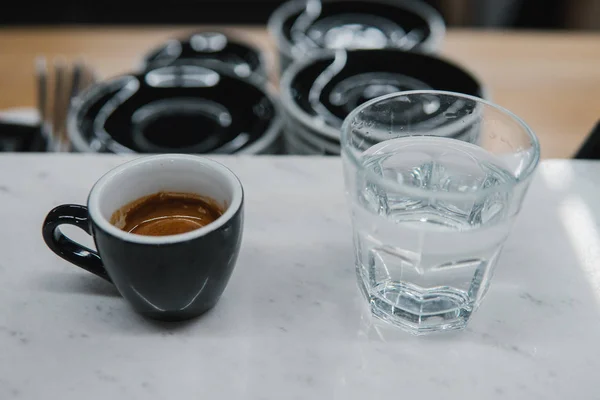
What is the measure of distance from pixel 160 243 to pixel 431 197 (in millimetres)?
173

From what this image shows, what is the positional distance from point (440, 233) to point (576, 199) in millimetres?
239

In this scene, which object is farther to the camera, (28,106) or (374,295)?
(28,106)

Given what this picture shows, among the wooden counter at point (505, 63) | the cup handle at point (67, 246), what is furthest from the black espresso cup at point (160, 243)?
the wooden counter at point (505, 63)

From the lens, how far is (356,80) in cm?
87

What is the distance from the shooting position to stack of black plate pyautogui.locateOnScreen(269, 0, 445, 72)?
1.00 metres

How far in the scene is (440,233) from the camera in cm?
43

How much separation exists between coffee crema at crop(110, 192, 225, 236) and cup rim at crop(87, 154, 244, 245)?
28 mm

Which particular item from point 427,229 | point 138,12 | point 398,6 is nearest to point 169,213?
point 427,229

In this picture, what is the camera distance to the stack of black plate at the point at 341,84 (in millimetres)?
757

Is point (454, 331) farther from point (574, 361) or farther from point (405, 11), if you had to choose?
point (405, 11)

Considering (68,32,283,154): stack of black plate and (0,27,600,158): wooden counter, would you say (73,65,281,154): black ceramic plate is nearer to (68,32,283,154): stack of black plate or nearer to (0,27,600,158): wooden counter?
(68,32,283,154): stack of black plate

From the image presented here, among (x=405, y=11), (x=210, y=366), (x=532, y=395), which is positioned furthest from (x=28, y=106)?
(x=532, y=395)

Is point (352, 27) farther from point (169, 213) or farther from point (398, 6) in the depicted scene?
point (169, 213)

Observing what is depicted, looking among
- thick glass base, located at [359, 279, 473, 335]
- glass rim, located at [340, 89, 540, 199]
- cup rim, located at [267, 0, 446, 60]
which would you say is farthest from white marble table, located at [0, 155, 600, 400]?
cup rim, located at [267, 0, 446, 60]
